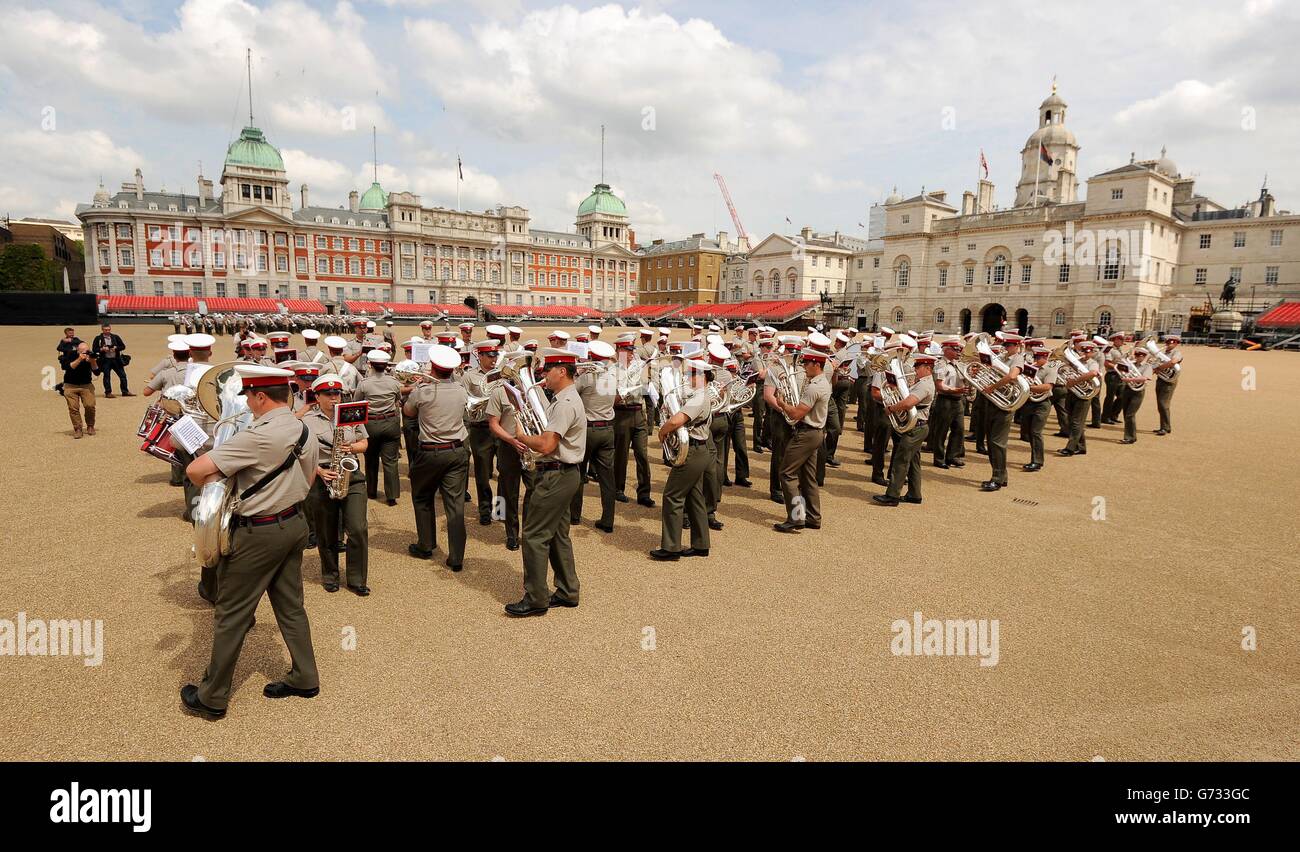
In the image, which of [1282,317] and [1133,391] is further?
[1282,317]

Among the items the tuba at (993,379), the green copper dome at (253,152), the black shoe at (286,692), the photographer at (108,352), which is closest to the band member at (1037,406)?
the tuba at (993,379)

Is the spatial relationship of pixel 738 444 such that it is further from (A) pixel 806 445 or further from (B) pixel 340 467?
(B) pixel 340 467

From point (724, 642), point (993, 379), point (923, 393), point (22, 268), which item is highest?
point (22, 268)

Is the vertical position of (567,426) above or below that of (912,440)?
above

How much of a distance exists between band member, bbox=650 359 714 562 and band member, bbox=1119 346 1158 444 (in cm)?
1281

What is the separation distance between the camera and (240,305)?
77.5 metres

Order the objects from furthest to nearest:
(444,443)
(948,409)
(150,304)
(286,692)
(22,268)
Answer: (22,268) < (150,304) < (948,409) < (444,443) < (286,692)

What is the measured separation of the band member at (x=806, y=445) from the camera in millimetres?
8680

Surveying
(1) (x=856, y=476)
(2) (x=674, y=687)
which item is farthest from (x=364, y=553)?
(1) (x=856, y=476)

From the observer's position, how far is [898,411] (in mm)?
10039

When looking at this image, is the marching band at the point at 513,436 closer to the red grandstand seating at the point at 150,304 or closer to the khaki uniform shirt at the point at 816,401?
the khaki uniform shirt at the point at 816,401

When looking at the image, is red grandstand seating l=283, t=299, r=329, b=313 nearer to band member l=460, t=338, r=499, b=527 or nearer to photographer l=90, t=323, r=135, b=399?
photographer l=90, t=323, r=135, b=399

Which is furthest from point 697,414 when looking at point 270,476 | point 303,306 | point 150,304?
point 303,306

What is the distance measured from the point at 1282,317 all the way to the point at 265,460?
2751 inches
